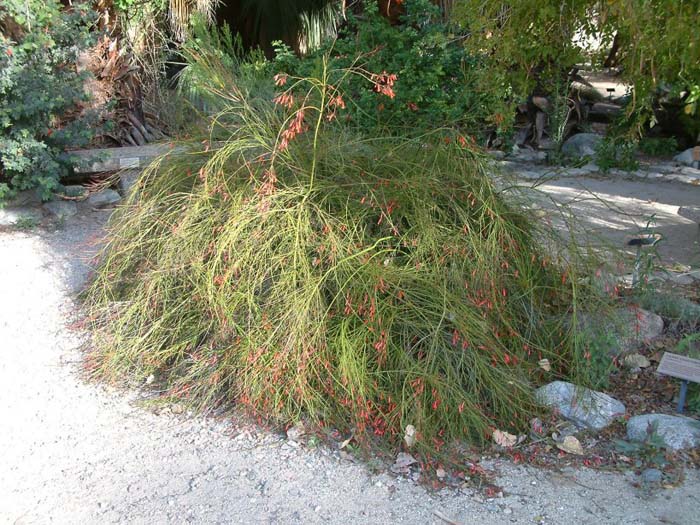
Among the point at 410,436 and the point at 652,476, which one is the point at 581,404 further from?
the point at 410,436

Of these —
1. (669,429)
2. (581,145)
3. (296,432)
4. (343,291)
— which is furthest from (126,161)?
(581,145)

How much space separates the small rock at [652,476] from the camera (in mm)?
2936

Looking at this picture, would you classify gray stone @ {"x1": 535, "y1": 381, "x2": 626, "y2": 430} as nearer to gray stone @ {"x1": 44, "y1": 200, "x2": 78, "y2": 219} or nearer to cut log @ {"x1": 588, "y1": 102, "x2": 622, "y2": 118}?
gray stone @ {"x1": 44, "y1": 200, "x2": 78, "y2": 219}

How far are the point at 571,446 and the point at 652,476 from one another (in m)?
0.35

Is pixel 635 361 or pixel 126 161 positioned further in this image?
pixel 126 161

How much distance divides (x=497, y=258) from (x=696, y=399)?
1.14 meters

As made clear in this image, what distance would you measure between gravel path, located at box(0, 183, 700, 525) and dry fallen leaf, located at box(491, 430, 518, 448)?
0.47 ft

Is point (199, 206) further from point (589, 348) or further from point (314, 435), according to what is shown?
point (589, 348)

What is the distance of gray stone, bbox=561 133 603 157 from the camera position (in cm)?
975

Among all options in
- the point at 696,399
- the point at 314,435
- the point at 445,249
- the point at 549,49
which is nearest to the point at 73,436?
the point at 314,435

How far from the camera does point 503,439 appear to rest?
3.21m

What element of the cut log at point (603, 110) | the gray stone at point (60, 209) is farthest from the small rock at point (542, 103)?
the gray stone at point (60, 209)

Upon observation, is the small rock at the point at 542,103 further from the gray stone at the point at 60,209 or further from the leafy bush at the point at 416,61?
the gray stone at the point at 60,209

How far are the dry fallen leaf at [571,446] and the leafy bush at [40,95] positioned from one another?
4.93 metres
